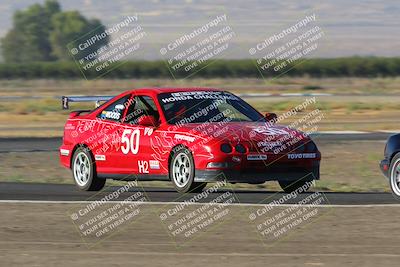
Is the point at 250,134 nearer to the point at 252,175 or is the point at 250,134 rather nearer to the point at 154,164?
the point at 252,175

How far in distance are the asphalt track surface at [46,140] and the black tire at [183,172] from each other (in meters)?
9.53

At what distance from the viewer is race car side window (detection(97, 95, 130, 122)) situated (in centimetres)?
1578

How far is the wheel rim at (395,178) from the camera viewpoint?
572 inches

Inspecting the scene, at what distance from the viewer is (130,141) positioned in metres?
15.5

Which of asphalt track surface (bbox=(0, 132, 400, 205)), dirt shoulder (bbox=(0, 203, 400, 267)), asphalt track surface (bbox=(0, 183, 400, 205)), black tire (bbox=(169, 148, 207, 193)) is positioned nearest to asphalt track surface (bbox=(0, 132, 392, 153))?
asphalt track surface (bbox=(0, 132, 400, 205))

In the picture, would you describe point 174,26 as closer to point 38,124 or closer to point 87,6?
point 87,6

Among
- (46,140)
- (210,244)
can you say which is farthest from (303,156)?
(46,140)

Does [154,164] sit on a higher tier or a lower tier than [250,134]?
higher

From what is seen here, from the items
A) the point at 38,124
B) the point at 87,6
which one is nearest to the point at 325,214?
the point at 38,124

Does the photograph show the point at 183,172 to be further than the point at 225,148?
Yes

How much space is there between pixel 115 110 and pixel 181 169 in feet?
5.55

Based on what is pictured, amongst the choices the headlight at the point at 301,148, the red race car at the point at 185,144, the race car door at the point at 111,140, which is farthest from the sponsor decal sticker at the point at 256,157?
the race car door at the point at 111,140

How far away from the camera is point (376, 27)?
574ft

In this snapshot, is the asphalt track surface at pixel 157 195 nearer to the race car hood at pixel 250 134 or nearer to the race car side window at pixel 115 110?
the race car hood at pixel 250 134
